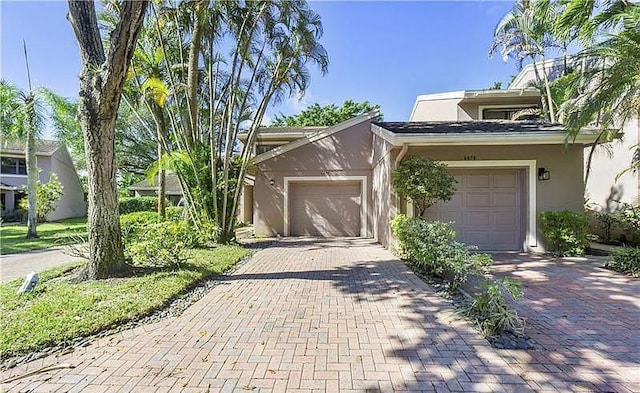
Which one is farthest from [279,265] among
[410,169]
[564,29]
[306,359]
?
[564,29]

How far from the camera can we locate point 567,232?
332 inches

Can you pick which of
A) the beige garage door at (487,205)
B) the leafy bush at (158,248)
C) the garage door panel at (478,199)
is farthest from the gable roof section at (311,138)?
the leafy bush at (158,248)

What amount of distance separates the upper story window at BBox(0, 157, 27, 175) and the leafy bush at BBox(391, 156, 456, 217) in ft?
89.3

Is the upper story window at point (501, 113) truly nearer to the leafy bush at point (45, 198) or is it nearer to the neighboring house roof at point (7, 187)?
the leafy bush at point (45, 198)

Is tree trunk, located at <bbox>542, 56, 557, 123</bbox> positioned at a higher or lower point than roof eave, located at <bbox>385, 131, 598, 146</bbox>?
higher

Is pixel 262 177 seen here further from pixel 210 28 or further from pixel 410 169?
pixel 410 169

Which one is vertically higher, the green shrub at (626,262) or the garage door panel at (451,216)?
the garage door panel at (451,216)

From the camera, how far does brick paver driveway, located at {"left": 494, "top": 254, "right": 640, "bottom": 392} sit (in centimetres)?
291

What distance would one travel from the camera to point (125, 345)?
Result: 3621 millimetres

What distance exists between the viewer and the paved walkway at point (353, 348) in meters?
2.85

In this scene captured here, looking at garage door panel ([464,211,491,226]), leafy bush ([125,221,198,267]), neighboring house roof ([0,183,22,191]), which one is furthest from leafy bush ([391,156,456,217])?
neighboring house roof ([0,183,22,191])

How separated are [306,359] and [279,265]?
469 cm

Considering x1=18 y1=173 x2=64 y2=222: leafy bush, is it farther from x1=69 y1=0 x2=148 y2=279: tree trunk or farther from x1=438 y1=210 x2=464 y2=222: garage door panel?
x1=438 y1=210 x2=464 y2=222: garage door panel

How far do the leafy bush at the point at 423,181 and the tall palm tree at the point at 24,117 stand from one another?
1468cm
